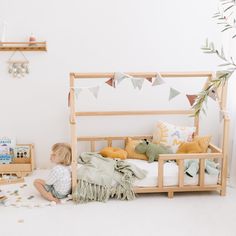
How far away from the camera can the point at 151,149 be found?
11.4ft

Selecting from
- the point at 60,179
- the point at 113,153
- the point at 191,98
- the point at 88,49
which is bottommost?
the point at 60,179

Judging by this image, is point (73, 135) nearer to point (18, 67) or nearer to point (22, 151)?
point (22, 151)

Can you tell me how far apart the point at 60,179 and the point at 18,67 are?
1251mm

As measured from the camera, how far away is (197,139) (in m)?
3.47

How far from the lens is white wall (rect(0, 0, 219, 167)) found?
145 inches

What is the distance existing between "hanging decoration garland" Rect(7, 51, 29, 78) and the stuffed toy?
1.27 metres

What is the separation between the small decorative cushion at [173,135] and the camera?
364cm

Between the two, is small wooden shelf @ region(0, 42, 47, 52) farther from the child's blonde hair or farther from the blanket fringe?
the blanket fringe

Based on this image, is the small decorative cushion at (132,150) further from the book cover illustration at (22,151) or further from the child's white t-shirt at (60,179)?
the book cover illustration at (22,151)

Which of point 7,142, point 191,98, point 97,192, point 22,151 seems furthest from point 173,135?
point 7,142

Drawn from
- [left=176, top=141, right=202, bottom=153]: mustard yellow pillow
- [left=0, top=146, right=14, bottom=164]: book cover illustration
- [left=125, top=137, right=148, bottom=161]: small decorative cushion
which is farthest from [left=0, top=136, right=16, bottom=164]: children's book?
[left=176, top=141, right=202, bottom=153]: mustard yellow pillow

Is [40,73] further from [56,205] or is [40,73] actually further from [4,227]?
[4,227]

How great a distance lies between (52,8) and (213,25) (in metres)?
1.52

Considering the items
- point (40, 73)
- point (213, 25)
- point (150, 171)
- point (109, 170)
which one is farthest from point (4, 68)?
point (213, 25)
